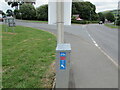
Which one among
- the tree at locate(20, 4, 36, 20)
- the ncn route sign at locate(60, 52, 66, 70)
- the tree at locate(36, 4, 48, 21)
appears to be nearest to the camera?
the ncn route sign at locate(60, 52, 66, 70)

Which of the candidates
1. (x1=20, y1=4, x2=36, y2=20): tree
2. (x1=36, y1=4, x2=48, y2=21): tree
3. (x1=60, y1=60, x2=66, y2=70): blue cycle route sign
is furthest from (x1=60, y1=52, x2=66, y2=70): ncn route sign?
(x1=20, y1=4, x2=36, y2=20): tree

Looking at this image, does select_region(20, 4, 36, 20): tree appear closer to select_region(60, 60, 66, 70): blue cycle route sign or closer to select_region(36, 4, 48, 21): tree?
select_region(36, 4, 48, 21): tree

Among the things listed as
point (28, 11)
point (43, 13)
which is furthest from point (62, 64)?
point (28, 11)

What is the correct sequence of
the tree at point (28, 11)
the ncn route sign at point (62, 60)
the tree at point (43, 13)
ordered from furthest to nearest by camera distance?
the tree at point (28, 11), the tree at point (43, 13), the ncn route sign at point (62, 60)

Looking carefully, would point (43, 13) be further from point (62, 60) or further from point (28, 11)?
point (62, 60)

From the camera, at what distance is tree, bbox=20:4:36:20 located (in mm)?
54969

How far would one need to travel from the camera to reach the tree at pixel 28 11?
55.0 meters

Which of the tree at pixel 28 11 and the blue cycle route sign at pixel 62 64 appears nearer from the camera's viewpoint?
the blue cycle route sign at pixel 62 64

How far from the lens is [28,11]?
5578cm

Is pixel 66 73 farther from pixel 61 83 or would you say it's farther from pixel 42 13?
pixel 42 13

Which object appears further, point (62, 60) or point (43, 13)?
point (43, 13)

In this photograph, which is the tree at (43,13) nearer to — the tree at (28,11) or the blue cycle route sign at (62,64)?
the tree at (28,11)

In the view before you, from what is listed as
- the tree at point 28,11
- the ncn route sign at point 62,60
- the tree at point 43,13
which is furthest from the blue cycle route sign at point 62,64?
the tree at point 28,11

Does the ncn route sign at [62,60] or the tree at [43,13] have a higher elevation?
the tree at [43,13]
